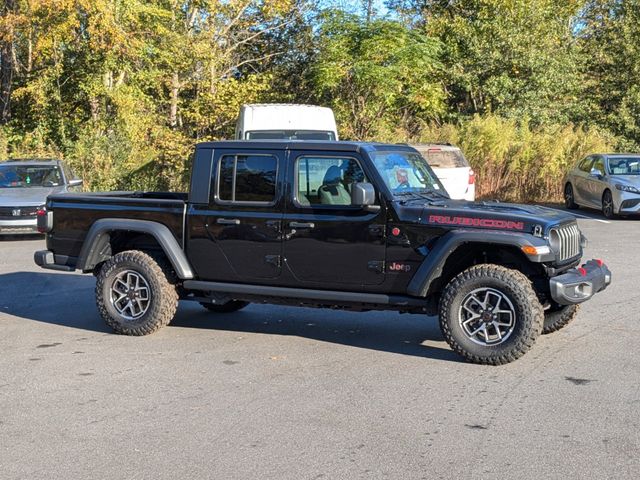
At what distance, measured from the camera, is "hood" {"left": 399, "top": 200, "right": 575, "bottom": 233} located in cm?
667

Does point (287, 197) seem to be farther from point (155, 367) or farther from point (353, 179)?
point (155, 367)

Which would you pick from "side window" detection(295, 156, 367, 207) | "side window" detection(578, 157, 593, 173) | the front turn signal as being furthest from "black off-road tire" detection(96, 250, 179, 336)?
"side window" detection(578, 157, 593, 173)

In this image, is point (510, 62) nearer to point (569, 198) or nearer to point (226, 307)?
point (569, 198)

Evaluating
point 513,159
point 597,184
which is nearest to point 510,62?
point 513,159

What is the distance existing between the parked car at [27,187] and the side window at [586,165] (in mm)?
11928

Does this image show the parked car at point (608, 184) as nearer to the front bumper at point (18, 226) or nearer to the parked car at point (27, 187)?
the parked car at point (27, 187)

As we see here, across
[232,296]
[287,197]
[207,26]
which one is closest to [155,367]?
[232,296]

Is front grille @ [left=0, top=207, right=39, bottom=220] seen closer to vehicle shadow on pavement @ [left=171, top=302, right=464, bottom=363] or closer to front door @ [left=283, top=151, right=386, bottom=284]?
vehicle shadow on pavement @ [left=171, top=302, right=464, bottom=363]

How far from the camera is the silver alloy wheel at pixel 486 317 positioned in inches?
265

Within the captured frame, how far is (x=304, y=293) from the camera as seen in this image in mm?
7312

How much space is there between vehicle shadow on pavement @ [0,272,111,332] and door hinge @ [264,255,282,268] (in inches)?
74.3

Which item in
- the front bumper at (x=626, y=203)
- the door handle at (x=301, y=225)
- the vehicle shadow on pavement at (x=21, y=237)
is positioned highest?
the door handle at (x=301, y=225)

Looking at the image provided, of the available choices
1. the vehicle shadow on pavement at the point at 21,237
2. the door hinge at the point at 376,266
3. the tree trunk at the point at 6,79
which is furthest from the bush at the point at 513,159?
the door hinge at the point at 376,266

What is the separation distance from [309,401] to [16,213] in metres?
11.9
